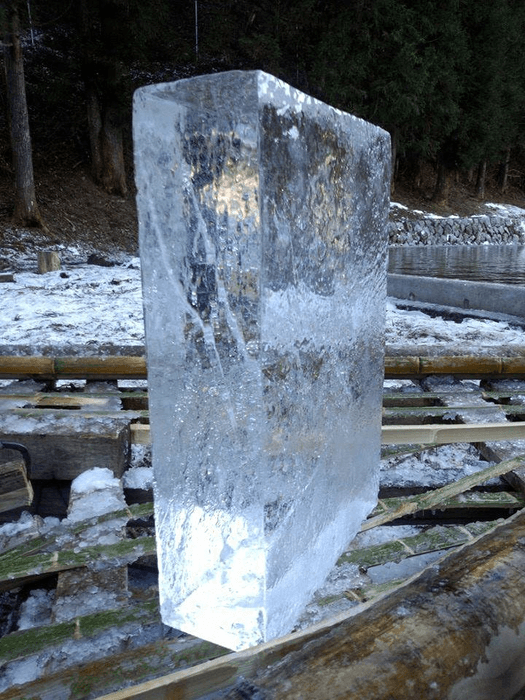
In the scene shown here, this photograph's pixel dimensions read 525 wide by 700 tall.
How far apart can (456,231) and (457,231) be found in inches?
2.4

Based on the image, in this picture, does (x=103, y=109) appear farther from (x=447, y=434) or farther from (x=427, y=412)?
(x=447, y=434)

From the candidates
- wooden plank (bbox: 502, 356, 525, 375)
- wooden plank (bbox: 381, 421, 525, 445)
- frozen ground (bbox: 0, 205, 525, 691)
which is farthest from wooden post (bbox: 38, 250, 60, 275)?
wooden plank (bbox: 381, 421, 525, 445)

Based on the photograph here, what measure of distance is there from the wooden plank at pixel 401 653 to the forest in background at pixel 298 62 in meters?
11.5

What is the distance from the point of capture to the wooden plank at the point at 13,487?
2.21 metres

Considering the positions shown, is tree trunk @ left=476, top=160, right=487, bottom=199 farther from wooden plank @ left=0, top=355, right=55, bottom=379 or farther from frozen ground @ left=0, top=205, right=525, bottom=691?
wooden plank @ left=0, top=355, right=55, bottom=379

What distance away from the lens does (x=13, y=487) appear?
2236 millimetres

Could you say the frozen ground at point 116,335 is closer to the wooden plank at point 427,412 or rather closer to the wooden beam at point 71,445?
the wooden beam at point 71,445

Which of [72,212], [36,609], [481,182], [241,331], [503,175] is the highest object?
[503,175]

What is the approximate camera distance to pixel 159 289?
4.15 feet

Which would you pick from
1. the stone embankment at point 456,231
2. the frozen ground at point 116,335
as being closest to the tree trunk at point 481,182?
the stone embankment at point 456,231

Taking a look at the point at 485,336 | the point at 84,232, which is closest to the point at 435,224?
the point at 84,232

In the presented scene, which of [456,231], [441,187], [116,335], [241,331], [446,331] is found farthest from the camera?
[441,187]

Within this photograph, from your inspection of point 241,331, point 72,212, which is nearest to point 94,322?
point 241,331

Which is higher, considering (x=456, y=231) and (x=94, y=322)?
(x=456, y=231)
